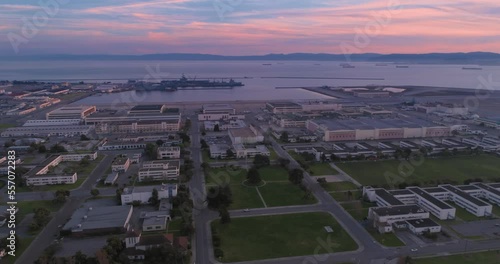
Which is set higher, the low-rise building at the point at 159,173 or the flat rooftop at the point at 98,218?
the low-rise building at the point at 159,173

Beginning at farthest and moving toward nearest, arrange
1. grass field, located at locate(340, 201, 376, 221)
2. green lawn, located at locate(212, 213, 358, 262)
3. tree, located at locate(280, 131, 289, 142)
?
1. tree, located at locate(280, 131, 289, 142)
2. grass field, located at locate(340, 201, 376, 221)
3. green lawn, located at locate(212, 213, 358, 262)

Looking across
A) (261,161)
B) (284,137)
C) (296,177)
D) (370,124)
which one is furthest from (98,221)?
(370,124)

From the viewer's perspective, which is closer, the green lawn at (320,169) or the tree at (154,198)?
the tree at (154,198)

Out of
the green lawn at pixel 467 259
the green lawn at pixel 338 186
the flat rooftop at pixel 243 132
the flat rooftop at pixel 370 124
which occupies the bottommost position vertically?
the green lawn at pixel 467 259

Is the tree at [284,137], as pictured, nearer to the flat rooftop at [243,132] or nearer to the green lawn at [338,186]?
the flat rooftop at [243,132]

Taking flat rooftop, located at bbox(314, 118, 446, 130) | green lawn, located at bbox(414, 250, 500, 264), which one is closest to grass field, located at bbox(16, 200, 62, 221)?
green lawn, located at bbox(414, 250, 500, 264)

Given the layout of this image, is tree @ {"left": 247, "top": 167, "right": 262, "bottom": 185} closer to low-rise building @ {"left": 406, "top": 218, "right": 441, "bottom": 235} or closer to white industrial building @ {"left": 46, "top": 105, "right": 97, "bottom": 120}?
low-rise building @ {"left": 406, "top": 218, "right": 441, "bottom": 235}

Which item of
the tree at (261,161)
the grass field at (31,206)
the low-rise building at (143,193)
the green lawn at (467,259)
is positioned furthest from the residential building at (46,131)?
the green lawn at (467,259)
